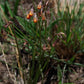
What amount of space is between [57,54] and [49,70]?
24 cm

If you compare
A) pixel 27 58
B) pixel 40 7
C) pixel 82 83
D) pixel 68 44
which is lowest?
pixel 82 83

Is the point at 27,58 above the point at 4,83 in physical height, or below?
above

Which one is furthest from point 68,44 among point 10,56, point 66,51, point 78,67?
point 10,56

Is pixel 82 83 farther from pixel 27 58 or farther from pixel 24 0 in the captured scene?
pixel 24 0

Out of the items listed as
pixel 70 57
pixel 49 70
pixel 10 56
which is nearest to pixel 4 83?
pixel 10 56

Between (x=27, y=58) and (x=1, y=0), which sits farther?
(x=1, y=0)

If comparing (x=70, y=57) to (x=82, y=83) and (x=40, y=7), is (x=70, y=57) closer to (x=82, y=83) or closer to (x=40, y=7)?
(x=82, y=83)

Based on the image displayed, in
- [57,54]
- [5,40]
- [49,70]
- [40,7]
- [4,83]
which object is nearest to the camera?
[40,7]

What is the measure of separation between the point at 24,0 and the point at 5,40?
4.01ft

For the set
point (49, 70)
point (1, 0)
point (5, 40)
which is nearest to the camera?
point (49, 70)

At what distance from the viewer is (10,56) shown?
1855mm

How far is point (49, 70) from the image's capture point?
5.61 ft

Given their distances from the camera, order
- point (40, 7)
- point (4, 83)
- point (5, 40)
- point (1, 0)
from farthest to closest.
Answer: point (1, 0) → point (5, 40) → point (4, 83) → point (40, 7)

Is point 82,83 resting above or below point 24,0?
below
